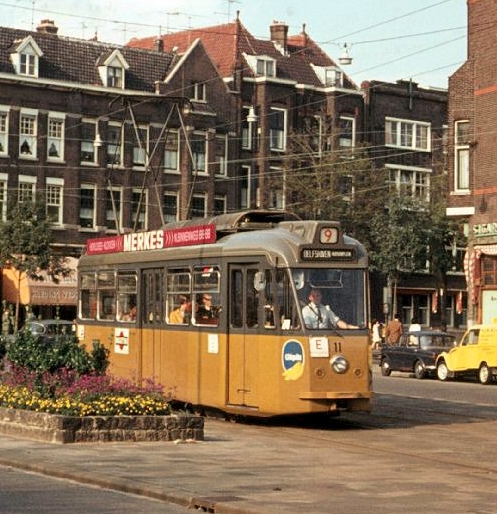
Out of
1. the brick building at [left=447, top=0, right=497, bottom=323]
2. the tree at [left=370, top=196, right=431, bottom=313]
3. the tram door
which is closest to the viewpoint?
the tram door

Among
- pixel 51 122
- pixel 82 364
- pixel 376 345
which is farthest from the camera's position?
pixel 51 122

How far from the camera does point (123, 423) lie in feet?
63.0

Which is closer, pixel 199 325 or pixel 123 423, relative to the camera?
pixel 123 423

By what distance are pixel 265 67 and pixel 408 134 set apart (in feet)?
34.3

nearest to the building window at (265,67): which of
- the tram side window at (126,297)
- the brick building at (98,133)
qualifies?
the brick building at (98,133)

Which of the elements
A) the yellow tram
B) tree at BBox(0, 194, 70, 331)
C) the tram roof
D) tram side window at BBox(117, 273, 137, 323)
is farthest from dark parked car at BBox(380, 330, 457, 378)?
tree at BBox(0, 194, 70, 331)

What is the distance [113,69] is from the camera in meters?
70.4

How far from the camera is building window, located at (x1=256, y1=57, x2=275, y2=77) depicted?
76.5m

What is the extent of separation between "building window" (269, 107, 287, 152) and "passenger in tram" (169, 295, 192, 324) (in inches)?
2045

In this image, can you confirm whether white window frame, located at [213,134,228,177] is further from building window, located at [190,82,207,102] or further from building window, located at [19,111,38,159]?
building window, located at [19,111,38,159]

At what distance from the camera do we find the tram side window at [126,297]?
87.3 ft

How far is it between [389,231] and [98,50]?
51.3ft

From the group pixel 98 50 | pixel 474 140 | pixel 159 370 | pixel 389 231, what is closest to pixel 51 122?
pixel 98 50

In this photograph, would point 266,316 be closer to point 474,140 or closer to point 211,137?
point 474,140
